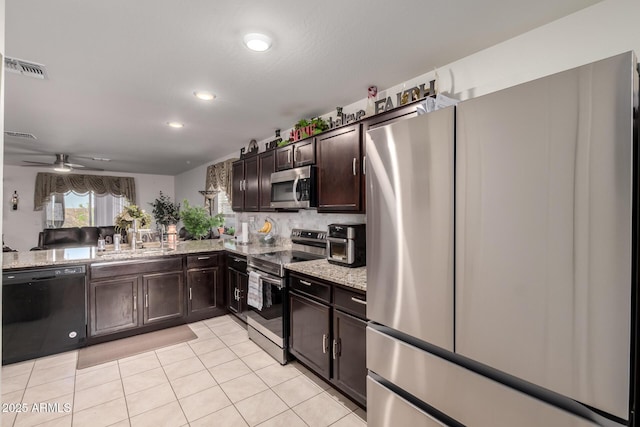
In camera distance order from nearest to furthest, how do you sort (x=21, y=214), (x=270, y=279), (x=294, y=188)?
(x=270, y=279) < (x=294, y=188) < (x=21, y=214)

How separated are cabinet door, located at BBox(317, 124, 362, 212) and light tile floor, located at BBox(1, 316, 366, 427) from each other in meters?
1.49

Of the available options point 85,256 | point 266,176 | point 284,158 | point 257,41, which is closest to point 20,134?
point 85,256

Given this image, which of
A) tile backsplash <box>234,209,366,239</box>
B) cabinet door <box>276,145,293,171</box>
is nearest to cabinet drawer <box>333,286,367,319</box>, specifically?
tile backsplash <box>234,209,366,239</box>

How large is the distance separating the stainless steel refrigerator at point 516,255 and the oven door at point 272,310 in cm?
132

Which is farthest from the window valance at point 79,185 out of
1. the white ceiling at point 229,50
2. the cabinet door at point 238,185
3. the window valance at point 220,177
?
the cabinet door at point 238,185

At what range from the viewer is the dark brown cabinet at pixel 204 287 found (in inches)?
139

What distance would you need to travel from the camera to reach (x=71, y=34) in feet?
5.76

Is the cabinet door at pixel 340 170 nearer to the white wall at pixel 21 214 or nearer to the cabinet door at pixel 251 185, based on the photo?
the cabinet door at pixel 251 185

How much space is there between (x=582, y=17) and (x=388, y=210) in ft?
4.87

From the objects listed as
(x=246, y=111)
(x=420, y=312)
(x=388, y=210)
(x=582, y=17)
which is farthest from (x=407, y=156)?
(x=246, y=111)

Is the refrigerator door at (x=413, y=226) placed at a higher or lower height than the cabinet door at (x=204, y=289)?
higher

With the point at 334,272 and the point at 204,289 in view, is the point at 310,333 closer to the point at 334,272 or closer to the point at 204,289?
the point at 334,272

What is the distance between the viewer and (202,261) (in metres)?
3.61

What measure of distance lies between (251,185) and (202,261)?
3.85ft
